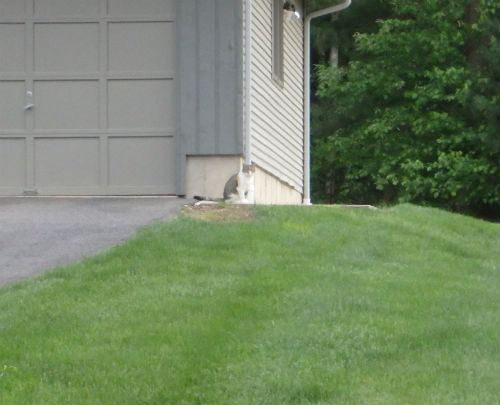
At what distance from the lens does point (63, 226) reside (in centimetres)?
1139

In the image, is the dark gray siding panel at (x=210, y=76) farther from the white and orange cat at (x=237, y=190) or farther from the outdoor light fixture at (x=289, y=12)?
the outdoor light fixture at (x=289, y=12)

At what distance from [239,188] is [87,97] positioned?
7.45 ft

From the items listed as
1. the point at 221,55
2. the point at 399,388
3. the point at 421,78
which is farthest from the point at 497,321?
the point at 421,78

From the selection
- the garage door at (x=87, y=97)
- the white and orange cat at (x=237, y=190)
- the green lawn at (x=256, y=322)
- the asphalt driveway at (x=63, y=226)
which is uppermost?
the garage door at (x=87, y=97)

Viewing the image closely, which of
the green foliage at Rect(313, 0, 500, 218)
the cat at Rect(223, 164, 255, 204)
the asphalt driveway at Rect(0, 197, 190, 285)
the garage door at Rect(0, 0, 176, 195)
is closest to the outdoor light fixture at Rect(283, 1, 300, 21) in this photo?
the garage door at Rect(0, 0, 176, 195)

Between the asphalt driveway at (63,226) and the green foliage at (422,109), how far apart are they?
1217 cm

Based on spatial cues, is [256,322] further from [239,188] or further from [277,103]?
[277,103]

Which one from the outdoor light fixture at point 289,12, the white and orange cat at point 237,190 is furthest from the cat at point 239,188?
the outdoor light fixture at point 289,12

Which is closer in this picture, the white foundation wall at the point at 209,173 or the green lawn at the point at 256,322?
the green lawn at the point at 256,322

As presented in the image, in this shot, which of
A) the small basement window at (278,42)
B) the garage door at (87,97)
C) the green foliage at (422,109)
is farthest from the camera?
the green foliage at (422,109)

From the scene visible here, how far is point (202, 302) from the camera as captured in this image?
797 cm

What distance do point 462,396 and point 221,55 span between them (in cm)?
813

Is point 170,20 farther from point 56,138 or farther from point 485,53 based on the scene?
point 485,53

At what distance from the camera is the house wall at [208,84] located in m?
13.6
